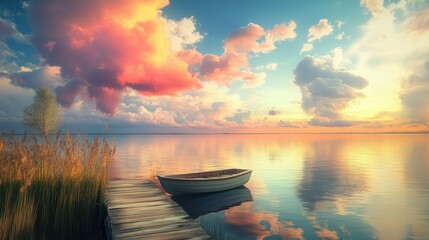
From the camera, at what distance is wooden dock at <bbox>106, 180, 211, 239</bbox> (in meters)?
6.41

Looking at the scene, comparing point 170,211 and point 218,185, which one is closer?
point 170,211

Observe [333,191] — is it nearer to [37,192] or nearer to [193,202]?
[193,202]

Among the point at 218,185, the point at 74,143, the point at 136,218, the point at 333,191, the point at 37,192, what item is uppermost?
the point at 74,143

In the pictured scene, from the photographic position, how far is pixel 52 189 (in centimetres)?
714

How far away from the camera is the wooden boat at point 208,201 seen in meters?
16.1

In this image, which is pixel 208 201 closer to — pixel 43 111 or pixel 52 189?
pixel 52 189

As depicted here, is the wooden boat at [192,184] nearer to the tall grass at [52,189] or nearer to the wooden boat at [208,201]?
the wooden boat at [208,201]

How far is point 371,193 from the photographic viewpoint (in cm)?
2288

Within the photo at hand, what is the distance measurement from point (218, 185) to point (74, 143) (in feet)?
38.1

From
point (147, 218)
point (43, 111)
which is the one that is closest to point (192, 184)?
point (147, 218)

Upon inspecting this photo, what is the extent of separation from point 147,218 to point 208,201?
10.6 m

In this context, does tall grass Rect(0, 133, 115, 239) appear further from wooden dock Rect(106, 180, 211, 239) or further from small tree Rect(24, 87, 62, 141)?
small tree Rect(24, 87, 62, 141)

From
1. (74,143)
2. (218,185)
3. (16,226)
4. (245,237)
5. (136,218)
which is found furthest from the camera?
(218,185)

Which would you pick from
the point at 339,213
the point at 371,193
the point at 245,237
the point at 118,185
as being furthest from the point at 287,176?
the point at 118,185
